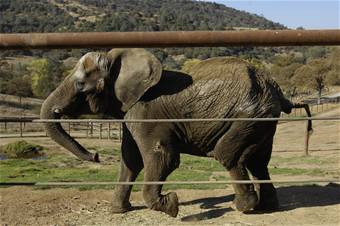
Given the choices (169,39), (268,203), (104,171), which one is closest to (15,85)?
(104,171)

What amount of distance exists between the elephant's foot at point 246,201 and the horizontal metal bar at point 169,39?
5603 mm

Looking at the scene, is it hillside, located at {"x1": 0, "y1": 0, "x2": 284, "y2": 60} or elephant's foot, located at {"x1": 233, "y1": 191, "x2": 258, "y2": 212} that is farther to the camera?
hillside, located at {"x1": 0, "y1": 0, "x2": 284, "y2": 60}

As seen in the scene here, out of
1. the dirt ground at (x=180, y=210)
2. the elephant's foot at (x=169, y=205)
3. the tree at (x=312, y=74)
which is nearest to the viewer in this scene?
the elephant's foot at (x=169, y=205)

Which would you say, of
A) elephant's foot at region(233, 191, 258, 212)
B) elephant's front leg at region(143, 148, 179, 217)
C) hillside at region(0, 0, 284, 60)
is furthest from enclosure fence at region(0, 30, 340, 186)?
hillside at region(0, 0, 284, 60)

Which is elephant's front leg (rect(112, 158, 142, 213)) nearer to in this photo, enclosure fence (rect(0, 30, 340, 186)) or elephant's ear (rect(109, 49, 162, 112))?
elephant's ear (rect(109, 49, 162, 112))

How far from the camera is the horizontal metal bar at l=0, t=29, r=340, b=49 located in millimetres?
2615

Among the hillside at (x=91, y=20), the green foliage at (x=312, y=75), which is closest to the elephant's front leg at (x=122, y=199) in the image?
the green foliage at (x=312, y=75)

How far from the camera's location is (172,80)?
8.24 m

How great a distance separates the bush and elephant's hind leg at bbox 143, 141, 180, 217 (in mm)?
11910

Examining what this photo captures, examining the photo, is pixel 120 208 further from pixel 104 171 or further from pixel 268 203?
pixel 104 171

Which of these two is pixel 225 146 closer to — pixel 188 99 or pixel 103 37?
pixel 188 99

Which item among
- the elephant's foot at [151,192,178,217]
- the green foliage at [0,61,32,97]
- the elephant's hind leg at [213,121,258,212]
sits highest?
the elephant's hind leg at [213,121,258,212]

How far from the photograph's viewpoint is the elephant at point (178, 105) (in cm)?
794

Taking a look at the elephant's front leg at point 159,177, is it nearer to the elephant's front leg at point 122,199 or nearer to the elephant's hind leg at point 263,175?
the elephant's front leg at point 122,199
